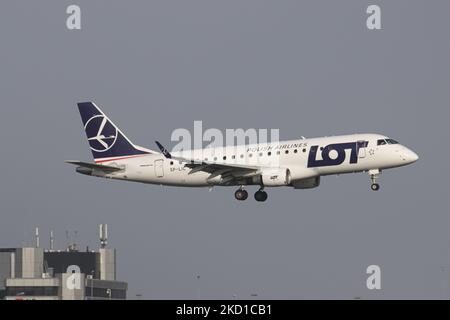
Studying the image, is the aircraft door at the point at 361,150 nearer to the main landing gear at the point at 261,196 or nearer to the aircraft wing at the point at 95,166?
the main landing gear at the point at 261,196

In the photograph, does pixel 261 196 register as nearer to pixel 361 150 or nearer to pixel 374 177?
pixel 374 177

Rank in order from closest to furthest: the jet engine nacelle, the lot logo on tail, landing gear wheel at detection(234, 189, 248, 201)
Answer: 1. the jet engine nacelle
2. landing gear wheel at detection(234, 189, 248, 201)
3. the lot logo on tail

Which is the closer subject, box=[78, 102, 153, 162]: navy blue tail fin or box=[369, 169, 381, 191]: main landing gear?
box=[369, 169, 381, 191]: main landing gear

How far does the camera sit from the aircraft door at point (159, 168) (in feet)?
289

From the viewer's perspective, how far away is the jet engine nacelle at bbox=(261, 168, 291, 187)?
83.0 metres

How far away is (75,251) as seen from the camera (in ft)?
622

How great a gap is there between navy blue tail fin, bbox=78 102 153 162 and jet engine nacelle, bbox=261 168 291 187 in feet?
36.4

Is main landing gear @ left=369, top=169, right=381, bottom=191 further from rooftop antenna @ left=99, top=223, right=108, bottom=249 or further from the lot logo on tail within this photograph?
rooftop antenna @ left=99, top=223, right=108, bottom=249

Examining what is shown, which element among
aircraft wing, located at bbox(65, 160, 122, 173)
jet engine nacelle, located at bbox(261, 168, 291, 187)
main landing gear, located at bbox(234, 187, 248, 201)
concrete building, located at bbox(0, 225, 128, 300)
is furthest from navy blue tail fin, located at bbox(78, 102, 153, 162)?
concrete building, located at bbox(0, 225, 128, 300)

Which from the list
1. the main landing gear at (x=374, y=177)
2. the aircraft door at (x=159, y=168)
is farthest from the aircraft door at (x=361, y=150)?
the aircraft door at (x=159, y=168)
